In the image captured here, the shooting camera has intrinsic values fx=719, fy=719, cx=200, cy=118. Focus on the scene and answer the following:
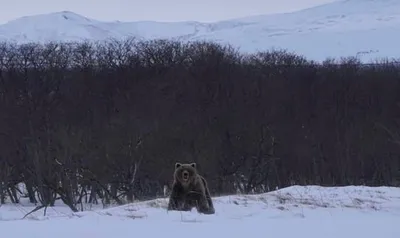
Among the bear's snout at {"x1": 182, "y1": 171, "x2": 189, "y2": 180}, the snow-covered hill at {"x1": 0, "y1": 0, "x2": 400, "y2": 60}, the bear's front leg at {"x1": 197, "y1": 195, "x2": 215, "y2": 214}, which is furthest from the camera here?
the snow-covered hill at {"x1": 0, "y1": 0, "x2": 400, "y2": 60}

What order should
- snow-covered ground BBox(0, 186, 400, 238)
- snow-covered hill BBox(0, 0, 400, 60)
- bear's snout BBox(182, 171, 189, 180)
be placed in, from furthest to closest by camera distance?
snow-covered hill BBox(0, 0, 400, 60), bear's snout BBox(182, 171, 189, 180), snow-covered ground BBox(0, 186, 400, 238)

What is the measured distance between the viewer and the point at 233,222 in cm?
964

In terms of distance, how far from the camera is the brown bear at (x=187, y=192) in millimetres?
11203

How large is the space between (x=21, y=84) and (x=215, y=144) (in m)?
13.5

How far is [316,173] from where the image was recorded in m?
45.9

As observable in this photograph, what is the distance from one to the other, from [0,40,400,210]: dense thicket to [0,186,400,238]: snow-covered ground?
27714mm

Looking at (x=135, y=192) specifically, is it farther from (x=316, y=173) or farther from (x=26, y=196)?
(x=316, y=173)

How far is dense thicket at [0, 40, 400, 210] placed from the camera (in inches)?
1670

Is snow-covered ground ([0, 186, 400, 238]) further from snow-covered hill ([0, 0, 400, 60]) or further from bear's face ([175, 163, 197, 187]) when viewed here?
snow-covered hill ([0, 0, 400, 60])

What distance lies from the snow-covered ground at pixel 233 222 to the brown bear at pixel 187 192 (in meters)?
0.24

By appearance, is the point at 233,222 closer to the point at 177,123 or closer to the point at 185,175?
the point at 185,175

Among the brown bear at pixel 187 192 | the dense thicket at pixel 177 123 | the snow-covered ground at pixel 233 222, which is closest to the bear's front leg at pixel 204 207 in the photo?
the brown bear at pixel 187 192

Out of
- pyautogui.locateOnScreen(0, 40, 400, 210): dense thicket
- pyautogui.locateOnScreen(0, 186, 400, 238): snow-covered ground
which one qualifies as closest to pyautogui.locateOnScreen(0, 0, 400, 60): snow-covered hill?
pyautogui.locateOnScreen(0, 40, 400, 210): dense thicket

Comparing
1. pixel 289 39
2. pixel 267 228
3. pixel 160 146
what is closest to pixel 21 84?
pixel 160 146
